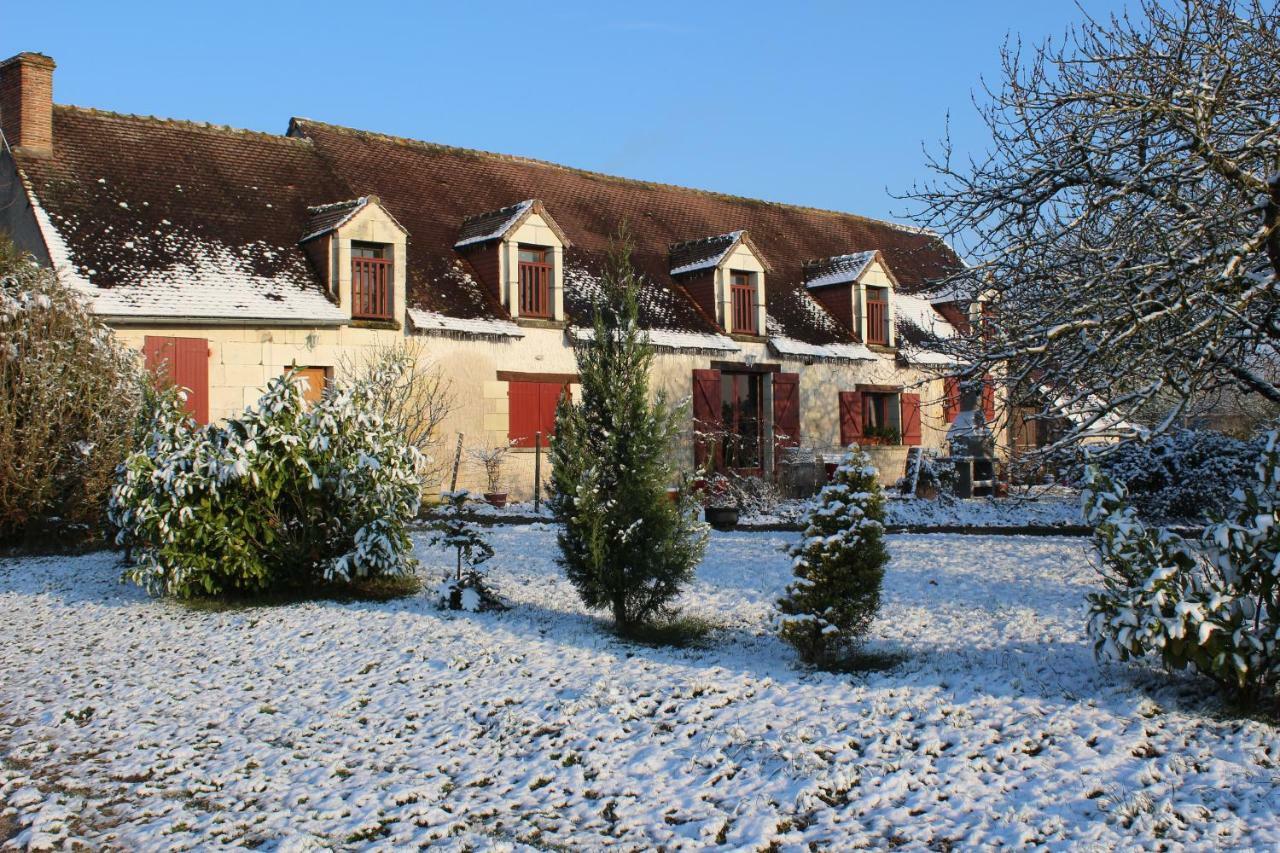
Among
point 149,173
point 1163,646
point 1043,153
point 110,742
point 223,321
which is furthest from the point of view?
point 149,173

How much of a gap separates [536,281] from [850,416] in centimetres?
759

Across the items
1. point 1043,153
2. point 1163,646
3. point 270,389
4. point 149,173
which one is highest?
point 149,173

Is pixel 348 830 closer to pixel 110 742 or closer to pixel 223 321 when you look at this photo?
pixel 110 742

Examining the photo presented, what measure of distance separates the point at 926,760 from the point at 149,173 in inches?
637

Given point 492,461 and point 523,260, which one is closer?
point 492,461

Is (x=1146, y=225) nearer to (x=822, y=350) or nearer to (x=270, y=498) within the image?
(x=270, y=498)

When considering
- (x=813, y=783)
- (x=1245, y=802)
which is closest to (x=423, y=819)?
(x=813, y=783)

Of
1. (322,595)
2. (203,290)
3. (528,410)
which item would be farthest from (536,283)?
(322,595)

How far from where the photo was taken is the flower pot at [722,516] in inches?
542

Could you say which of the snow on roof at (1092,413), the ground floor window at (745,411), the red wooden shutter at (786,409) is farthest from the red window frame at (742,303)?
the snow on roof at (1092,413)

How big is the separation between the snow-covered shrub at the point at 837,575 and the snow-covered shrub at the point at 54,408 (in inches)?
319

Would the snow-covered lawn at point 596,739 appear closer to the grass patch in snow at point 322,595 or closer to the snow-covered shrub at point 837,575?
the snow-covered shrub at point 837,575

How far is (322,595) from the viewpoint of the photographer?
29.1 ft

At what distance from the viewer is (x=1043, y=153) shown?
22.9 ft
